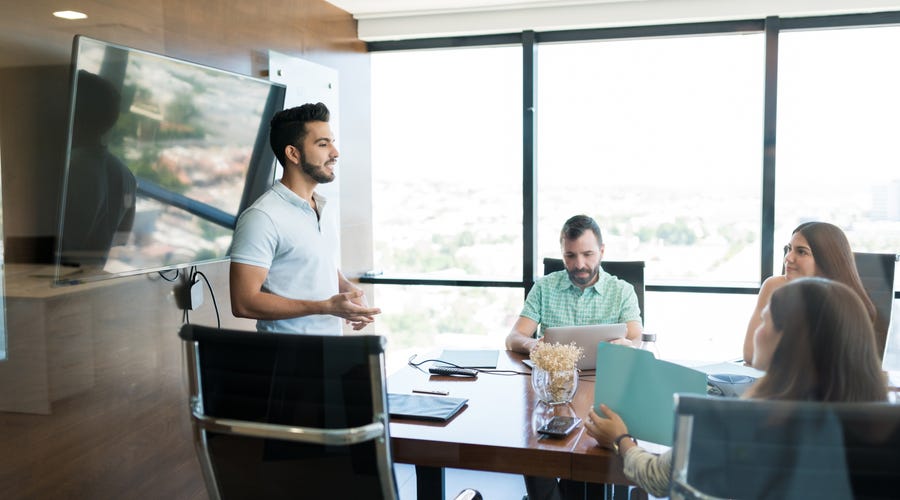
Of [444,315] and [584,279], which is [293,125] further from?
[444,315]

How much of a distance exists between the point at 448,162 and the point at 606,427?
3.52 metres

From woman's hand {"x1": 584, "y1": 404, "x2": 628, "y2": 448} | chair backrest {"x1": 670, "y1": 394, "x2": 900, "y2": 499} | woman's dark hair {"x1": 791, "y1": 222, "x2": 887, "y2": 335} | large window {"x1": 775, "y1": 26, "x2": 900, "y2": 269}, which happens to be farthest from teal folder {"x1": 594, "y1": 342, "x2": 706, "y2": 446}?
large window {"x1": 775, "y1": 26, "x2": 900, "y2": 269}

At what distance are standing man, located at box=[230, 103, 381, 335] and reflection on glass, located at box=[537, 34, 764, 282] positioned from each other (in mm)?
2375

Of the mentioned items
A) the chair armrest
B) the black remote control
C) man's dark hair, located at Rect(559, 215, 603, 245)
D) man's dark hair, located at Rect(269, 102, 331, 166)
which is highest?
man's dark hair, located at Rect(269, 102, 331, 166)

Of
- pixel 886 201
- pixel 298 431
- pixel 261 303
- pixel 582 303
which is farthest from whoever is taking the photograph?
pixel 886 201

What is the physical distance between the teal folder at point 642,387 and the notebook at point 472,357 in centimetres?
91

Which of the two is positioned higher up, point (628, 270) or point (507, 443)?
point (628, 270)

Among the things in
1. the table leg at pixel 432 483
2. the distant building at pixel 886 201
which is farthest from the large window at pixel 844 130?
the table leg at pixel 432 483

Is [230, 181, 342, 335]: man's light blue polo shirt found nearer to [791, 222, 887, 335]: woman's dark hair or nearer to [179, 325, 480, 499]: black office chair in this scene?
[179, 325, 480, 499]: black office chair

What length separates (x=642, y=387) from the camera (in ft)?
5.87

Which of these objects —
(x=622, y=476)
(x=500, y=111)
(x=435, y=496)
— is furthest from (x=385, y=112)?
(x=622, y=476)

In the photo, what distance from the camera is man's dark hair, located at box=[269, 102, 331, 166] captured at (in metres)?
2.77

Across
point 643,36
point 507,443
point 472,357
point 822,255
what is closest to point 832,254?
point 822,255

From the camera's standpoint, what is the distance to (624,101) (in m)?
4.77
